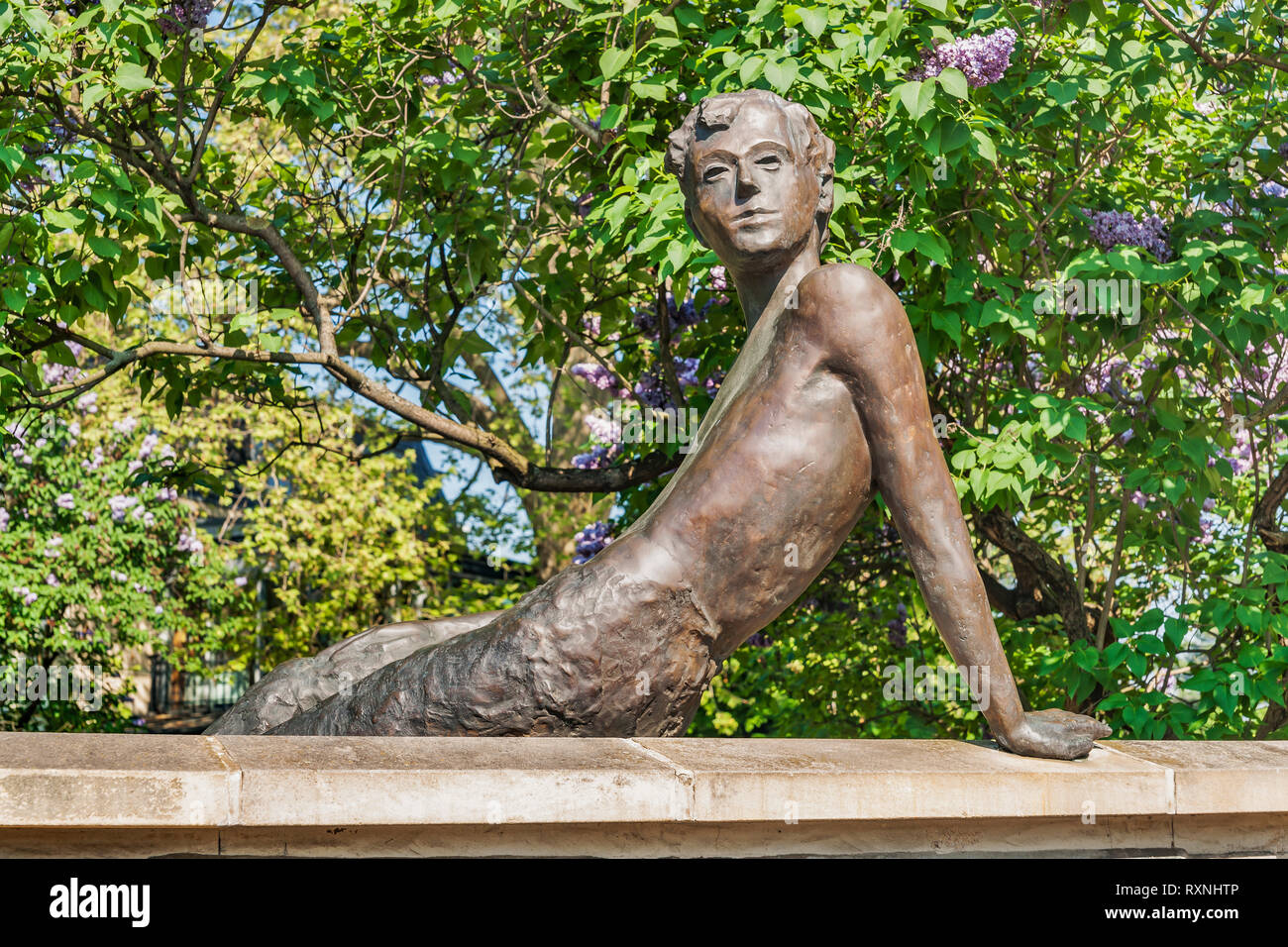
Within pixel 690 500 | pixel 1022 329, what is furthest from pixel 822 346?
pixel 1022 329

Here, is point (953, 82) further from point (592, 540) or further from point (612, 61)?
point (592, 540)

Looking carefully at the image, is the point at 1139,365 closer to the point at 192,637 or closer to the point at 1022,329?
the point at 1022,329

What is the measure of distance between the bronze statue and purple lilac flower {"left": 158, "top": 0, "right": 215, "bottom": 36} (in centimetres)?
402

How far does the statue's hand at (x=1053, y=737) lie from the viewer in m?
2.91

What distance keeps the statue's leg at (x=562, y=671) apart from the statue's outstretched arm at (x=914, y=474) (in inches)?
21.5

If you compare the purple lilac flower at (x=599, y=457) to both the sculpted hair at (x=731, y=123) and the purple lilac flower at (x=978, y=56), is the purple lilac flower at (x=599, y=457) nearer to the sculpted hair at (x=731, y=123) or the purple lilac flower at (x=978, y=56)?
the purple lilac flower at (x=978, y=56)

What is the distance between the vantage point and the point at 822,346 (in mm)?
3086

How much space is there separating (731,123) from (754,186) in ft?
0.62

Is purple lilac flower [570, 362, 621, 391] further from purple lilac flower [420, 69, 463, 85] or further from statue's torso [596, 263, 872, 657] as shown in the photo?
statue's torso [596, 263, 872, 657]

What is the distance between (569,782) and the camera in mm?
2352

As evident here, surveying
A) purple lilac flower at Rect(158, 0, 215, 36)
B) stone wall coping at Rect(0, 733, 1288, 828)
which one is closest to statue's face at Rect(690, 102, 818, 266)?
stone wall coping at Rect(0, 733, 1288, 828)

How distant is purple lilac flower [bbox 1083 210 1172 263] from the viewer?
5.56 meters

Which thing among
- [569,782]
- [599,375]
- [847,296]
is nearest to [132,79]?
[599,375]
